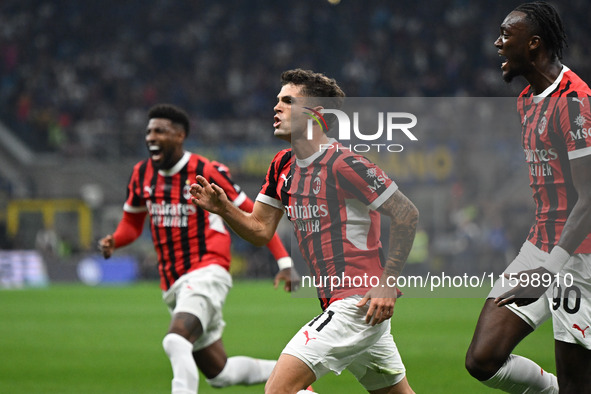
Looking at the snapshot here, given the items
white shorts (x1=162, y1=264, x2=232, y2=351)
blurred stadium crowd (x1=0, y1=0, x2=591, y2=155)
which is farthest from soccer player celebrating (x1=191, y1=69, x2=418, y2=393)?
blurred stadium crowd (x1=0, y1=0, x2=591, y2=155)

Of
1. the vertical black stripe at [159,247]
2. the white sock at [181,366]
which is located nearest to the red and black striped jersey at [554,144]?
the white sock at [181,366]

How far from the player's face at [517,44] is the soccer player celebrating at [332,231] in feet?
2.94

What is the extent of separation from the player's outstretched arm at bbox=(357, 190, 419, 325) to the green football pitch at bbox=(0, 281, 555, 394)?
3.39m

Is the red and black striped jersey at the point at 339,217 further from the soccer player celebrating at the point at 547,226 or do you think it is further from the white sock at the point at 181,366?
the white sock at the point at 181,366

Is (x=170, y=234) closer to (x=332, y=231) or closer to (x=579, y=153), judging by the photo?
(x=332, y=231)

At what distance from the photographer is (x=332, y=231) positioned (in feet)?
14.5

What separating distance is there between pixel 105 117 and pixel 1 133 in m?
3.23

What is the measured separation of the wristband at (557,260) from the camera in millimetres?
3969

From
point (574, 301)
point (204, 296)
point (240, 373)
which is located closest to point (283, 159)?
point (574, 301)

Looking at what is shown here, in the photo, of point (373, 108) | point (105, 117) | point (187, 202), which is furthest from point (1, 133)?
point (373, 108)

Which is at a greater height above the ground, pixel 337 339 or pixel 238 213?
pixel 238 213

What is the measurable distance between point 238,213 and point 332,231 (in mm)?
520

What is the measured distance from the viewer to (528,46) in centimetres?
442

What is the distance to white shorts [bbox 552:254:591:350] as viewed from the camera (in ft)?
13.7
